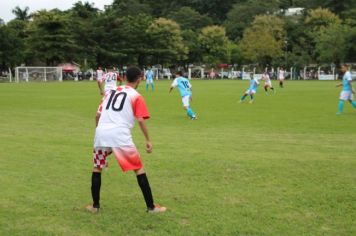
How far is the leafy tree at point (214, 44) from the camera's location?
3041 inches

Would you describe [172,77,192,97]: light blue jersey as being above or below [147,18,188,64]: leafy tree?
below

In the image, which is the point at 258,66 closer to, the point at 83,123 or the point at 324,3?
the point at 324,3

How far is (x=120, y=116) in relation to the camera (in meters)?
5.98

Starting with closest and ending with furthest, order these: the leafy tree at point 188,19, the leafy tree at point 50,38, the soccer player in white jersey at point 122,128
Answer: the soccer player in white jersey at point 122,128 < the leafy tree at point 50,38 < the leafy tree at point 188,19

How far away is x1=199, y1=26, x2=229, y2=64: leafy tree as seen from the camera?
77.2m

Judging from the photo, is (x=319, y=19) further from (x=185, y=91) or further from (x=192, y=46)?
(x=185, y=91)

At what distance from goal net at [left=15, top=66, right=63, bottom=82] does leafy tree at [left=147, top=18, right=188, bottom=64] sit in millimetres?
15492

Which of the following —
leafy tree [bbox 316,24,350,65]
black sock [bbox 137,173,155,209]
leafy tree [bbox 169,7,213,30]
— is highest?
leafy tree [bbox 169,7,213,30]

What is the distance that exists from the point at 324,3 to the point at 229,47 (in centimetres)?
2070

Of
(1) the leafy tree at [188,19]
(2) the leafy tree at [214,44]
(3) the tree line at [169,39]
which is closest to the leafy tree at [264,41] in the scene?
(3) the tree line at [169,39]

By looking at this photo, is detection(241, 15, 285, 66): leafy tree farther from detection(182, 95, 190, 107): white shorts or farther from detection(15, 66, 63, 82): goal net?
detection(182, 95, 190, 107): white shorts

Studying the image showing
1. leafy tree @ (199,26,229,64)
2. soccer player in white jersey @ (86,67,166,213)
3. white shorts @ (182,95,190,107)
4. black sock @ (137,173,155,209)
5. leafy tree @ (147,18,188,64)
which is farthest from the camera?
leafy tree @ (199,26,229,64)

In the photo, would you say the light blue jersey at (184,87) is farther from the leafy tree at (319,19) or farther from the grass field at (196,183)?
the leafy tree at (319,19)

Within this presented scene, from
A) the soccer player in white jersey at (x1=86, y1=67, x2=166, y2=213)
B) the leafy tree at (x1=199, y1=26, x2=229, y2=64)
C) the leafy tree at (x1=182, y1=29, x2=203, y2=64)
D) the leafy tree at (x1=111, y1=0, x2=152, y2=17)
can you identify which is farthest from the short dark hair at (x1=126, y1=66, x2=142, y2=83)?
the leafy tree at (x1=111, y1=0, x2=152, y2=17)
